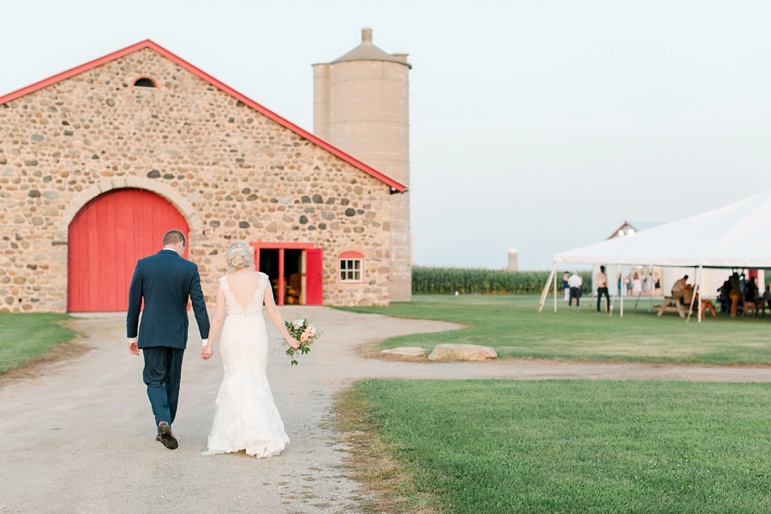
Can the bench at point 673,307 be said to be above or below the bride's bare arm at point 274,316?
below

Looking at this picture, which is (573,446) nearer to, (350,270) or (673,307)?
(350,270)

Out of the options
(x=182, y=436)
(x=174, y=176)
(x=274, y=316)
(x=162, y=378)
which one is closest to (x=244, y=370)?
(x=274, y=316)

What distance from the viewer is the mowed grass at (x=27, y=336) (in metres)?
15.1

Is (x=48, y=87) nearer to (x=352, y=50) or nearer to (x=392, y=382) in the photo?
(x=352, y=50)

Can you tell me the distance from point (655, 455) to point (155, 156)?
22.4 m

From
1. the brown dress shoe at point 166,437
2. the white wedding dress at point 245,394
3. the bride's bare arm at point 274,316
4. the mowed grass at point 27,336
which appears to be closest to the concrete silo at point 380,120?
the mowed grass at point 27,336

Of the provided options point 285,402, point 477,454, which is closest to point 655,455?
Answer: point 477,454

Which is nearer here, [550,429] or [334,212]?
[550,429]

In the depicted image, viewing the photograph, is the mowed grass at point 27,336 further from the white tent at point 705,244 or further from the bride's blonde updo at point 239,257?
the white tent at point 705,244

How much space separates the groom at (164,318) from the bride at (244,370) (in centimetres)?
36

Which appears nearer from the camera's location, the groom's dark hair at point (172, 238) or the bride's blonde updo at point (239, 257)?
the bride's blonde updo at point (239, 257)

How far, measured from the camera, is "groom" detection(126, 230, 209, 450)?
798 centimetres

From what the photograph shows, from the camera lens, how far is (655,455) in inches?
287

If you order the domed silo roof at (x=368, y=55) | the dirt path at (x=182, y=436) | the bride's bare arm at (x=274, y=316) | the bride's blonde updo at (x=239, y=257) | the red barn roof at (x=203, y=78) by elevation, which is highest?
the domed silo roof at (x=368, y=55)
